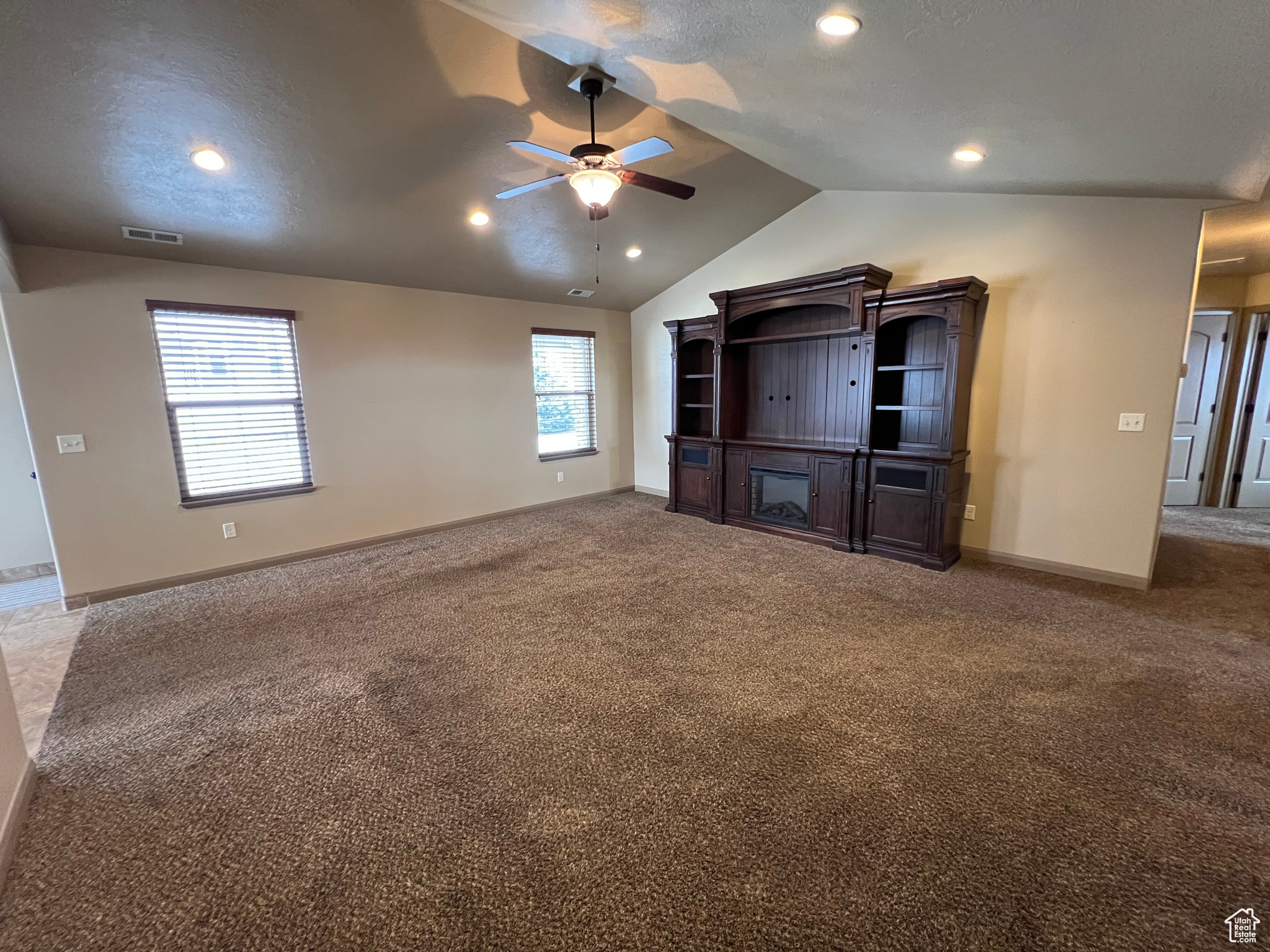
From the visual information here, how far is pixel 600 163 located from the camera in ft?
8.40

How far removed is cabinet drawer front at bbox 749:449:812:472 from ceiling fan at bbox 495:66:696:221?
8.67 ft

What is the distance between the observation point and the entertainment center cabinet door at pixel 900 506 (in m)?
4.00

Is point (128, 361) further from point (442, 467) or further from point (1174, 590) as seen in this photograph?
point (1174, 590)

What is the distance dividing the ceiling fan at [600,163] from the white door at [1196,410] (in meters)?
6.74

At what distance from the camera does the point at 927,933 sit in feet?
4.50

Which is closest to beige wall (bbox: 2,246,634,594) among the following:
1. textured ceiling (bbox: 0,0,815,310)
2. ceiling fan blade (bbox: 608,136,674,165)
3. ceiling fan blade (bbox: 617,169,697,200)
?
textured ceiling (bbox: 0,0,815,310)

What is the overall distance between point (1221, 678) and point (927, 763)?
1.83 metres

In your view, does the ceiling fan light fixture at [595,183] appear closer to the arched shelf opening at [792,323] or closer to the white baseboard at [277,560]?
the arched shelf opening at [792,323]

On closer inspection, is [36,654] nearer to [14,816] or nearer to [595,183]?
[14,816]

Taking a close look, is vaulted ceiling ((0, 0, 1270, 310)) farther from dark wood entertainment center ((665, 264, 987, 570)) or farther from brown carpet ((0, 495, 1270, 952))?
brown carpet ((0, 495, 1270, 952))

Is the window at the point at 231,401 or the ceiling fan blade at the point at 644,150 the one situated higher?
the ceiling fan blade at the point at 644,150

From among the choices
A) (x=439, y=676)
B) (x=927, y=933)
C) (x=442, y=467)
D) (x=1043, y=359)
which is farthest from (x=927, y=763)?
(x=442, y=467)

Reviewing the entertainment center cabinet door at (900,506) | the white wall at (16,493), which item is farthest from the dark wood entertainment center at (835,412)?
the white wall at (16,493)

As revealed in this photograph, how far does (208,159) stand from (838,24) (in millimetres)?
3235
